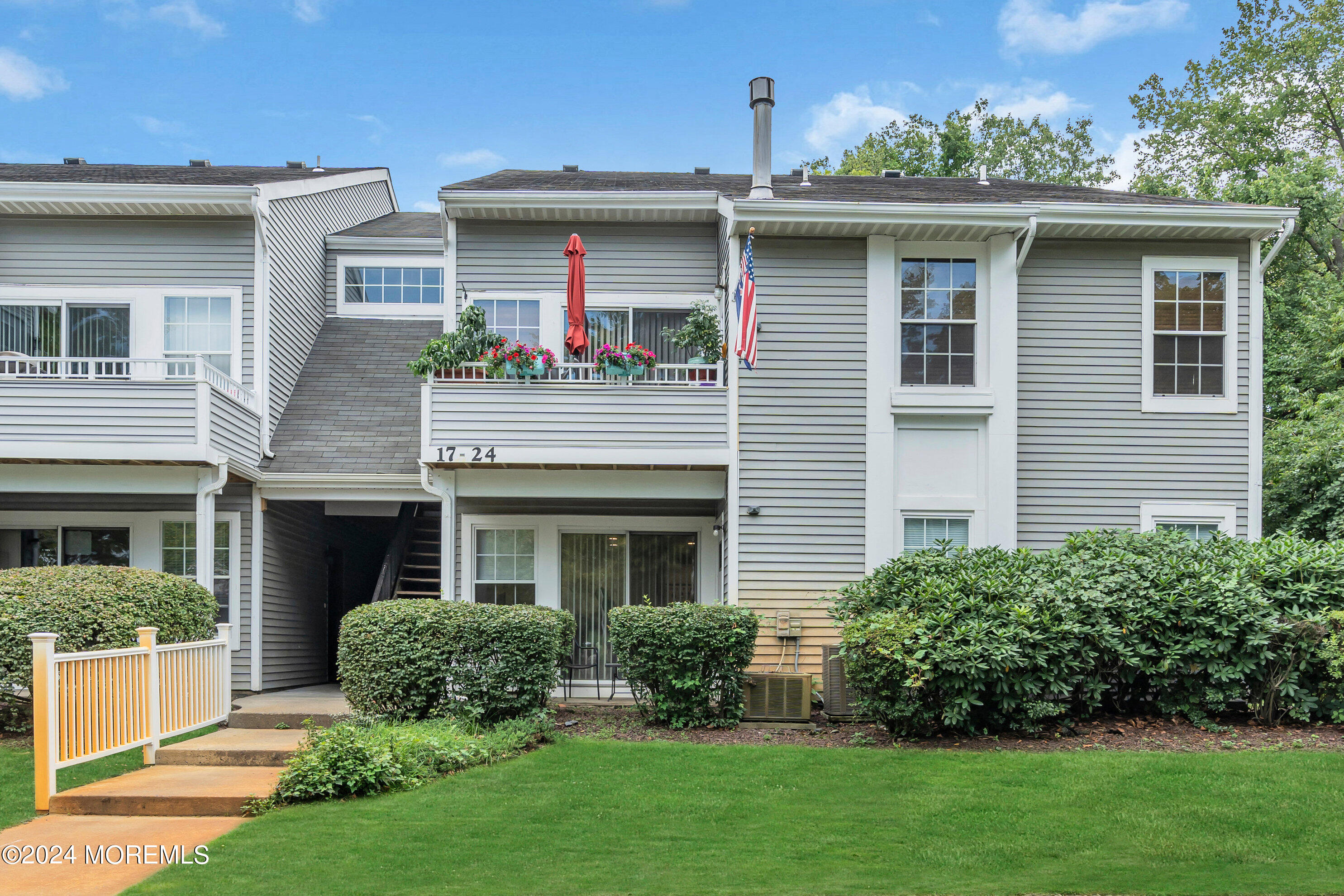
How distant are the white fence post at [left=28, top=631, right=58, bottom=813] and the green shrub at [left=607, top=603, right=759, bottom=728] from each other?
183 inches

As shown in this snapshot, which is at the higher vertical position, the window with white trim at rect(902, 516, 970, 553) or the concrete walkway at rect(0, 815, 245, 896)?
the window with white trim at rect(902, 516, 970, 553)

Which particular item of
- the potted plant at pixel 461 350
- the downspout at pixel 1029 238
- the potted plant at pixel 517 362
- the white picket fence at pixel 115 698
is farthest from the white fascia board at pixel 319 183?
the downspout at pixel 1029 238

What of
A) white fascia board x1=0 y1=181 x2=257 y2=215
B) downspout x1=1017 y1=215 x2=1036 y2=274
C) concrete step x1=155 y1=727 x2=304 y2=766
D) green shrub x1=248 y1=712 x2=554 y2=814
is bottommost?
concrete step x1=155 y1=727 x2=304 y2=766

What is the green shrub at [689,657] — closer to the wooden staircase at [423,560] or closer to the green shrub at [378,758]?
the green shrub at [378,758]

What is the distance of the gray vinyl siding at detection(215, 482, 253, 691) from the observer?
12164mm

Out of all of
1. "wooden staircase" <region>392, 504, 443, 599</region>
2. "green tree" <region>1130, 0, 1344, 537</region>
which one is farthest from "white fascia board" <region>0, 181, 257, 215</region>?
"green tree" <region>1130, 0, 1344, 537</region>

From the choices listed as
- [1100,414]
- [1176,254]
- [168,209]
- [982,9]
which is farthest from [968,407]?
[982,9]

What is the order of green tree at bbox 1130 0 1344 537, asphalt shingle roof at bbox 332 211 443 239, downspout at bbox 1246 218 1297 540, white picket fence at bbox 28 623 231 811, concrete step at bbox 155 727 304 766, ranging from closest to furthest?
white picket fence at bbox 28 623 231 811 < concrete step at bbox 155 727 304 766 < downspout at bbox 1246 218 1297 540 < green tree at bbox 1130 0 1344 537 < asphalt shingle roof at bbox 332 211 443 239

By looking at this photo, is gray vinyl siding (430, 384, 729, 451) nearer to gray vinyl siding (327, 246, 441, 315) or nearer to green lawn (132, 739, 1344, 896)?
green lawn (132, 739, 1344, 896)

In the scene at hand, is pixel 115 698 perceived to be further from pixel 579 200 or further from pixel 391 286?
pixel 391 286

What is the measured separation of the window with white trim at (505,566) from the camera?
477 inches

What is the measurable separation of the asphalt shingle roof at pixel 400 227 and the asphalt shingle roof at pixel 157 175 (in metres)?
0.97

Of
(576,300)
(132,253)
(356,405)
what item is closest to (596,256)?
(576,300)

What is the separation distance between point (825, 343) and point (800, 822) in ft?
20.6
